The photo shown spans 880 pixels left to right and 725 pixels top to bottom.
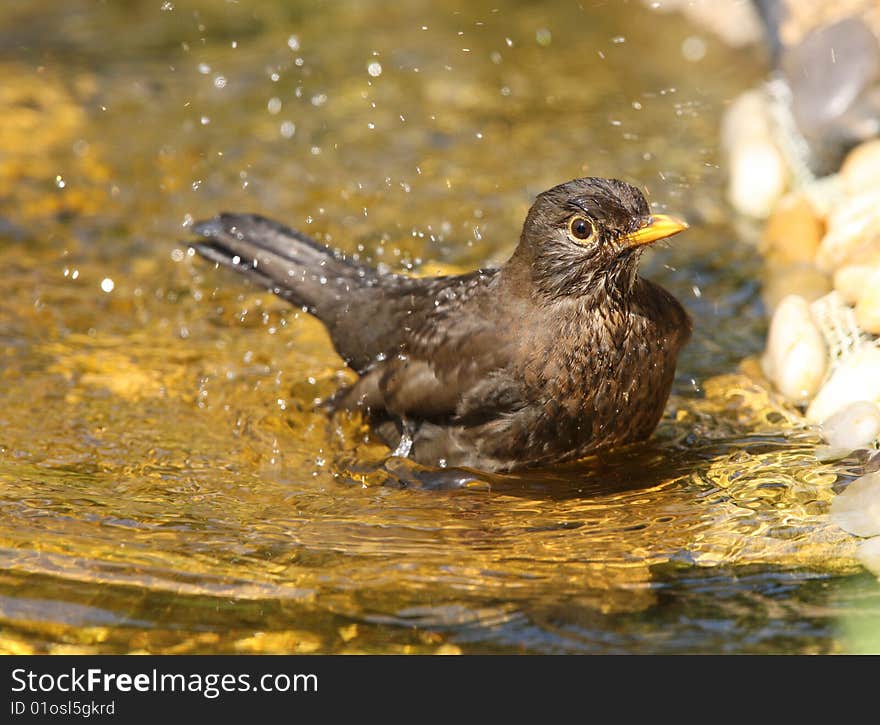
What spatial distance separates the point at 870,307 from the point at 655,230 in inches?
47.8

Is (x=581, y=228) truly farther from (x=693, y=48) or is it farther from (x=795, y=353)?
(x=693, y=48)

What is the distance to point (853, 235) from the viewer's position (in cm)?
627

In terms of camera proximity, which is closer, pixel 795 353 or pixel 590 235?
pixel 590 235

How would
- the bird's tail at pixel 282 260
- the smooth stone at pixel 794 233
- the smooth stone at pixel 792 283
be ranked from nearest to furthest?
the bird's tail at pixel 282 260 → the smooth stone at pixel 792 283 → the smooth stone at pixel 794 233

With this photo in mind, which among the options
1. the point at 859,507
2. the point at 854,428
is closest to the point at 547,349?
the point at 854,428

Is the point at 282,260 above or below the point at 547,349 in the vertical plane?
above

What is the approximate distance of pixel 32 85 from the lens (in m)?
8.93

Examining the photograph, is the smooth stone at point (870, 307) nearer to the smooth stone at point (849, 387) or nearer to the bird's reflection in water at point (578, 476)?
the smooth stone at point (849, 387)

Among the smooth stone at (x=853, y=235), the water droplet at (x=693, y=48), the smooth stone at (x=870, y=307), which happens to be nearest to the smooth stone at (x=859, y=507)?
the smooth stone at (x=870, y=307)

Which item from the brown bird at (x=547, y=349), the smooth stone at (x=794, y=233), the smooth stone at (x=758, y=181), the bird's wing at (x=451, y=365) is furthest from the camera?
the smooth stone at (x=758, y=181)

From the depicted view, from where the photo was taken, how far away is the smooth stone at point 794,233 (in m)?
6.77

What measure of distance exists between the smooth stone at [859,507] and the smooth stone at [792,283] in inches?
75.9

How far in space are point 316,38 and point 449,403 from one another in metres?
4.97

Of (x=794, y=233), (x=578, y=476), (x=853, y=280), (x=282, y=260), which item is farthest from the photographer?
(x=794, y=233)
